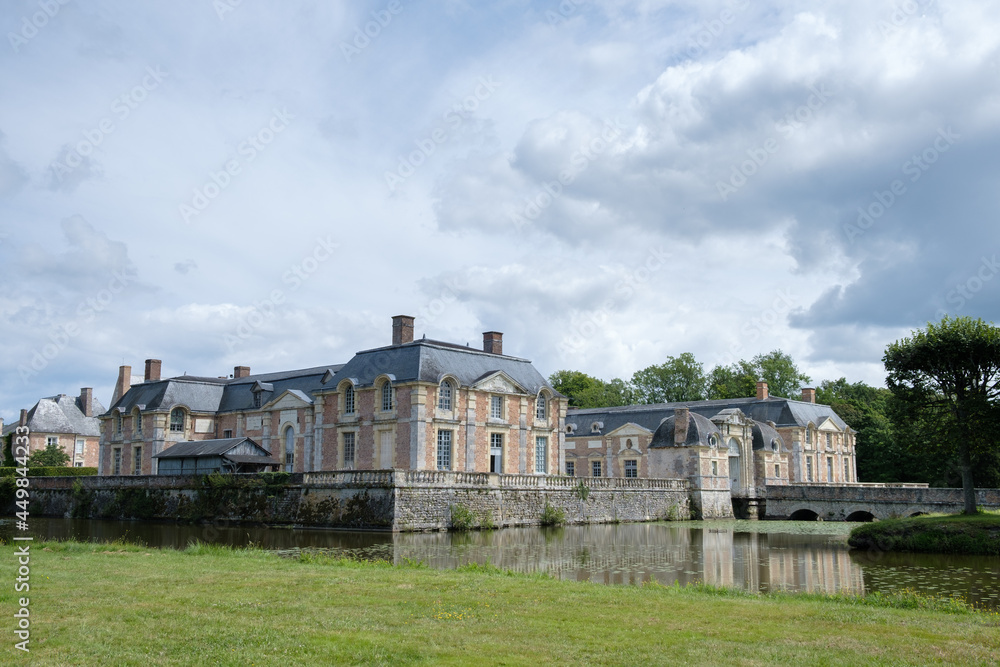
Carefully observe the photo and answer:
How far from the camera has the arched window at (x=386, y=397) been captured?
34.7 metres

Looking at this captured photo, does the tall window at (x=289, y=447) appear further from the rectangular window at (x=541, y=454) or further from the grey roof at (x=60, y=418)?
the grey roof at (x=60, y=418)

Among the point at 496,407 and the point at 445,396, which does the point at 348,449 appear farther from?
the point at 496,407

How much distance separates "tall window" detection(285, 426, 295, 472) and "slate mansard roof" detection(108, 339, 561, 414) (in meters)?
1.79

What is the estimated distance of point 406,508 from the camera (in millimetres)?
26703

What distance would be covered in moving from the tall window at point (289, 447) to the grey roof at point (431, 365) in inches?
149

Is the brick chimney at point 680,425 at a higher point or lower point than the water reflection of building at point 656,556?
higher

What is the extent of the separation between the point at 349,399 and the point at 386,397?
2549mm

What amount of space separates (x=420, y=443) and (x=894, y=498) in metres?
20.3

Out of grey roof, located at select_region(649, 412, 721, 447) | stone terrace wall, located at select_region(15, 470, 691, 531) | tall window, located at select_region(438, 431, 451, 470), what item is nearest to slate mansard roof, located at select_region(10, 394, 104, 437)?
stone terrace wall, located at select_region(15, 470, 691, 531)

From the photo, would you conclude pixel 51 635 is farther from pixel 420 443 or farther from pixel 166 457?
pixel 166 457

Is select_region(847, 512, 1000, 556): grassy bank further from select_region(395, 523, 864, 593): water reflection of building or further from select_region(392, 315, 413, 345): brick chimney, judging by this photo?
select_region(392, 315, 413, 345): brick chimney

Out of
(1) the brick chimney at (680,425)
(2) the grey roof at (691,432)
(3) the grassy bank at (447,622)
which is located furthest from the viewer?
(1) the brick chimney at (680,425)

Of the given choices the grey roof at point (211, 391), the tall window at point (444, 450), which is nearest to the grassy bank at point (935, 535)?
the tall window at point (444, 450)

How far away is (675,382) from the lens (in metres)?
72.4
